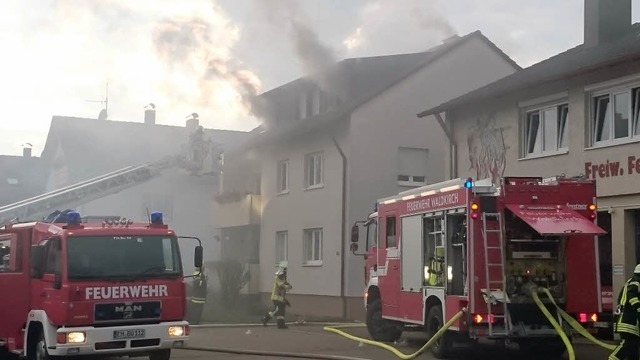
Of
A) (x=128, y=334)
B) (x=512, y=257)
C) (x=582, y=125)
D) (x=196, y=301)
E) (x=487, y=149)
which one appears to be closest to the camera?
(x=128, y=334)

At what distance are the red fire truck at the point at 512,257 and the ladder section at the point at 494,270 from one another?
0.01m

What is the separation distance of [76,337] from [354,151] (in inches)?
571

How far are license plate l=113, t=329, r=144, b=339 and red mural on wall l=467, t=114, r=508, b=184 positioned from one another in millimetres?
9958

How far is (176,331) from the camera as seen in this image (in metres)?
Answer: 11.7

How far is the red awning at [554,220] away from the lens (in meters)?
11.9

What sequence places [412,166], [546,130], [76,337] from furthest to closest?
[412,166], [546,130], [76,337]

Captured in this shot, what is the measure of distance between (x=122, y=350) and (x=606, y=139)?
33.2ft

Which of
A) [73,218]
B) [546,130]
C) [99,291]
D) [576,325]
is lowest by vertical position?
[576,325]

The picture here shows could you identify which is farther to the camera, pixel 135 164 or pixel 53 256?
pixel 135 164

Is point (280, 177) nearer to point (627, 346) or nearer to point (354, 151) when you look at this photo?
point (354, 151)

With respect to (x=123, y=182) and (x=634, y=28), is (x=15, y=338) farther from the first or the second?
(x=634, y=28)

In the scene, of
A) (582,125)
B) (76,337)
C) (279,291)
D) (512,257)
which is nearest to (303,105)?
(279,291)

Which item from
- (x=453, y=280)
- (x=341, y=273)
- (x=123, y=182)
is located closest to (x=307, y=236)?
(x=341, y=273)

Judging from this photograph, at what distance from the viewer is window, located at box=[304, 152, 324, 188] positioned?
27.0 meters
